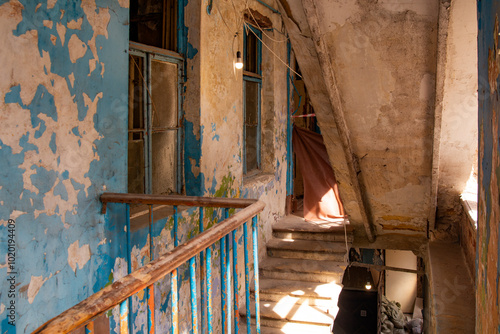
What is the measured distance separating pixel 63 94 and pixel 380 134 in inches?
112

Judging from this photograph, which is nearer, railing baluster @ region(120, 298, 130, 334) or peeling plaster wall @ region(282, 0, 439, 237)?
railing baluster @ region(120, 298, 130, 334)

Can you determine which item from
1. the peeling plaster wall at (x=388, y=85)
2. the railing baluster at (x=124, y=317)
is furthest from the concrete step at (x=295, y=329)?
the railing baluster at (x=124, y=317)

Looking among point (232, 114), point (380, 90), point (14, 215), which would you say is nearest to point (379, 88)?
point (380, 90)

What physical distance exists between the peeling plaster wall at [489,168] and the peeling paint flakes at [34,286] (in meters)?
1.94

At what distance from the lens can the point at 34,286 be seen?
2023 millimetres

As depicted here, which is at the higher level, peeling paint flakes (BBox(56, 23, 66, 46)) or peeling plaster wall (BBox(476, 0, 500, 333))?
peeling paint flakes (BBox(56, 23, 66, 46))

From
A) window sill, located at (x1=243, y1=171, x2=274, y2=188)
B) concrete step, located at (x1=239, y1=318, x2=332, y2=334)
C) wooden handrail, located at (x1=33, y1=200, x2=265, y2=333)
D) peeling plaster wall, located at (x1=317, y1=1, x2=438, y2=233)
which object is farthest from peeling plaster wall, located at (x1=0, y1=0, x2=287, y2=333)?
window sill, located at (x1=243, y1=171, x2=274, y2=188)

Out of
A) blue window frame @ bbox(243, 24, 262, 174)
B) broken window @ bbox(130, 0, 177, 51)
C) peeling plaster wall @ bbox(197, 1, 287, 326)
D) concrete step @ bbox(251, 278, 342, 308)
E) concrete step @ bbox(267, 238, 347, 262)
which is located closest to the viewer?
broken window @ bbox(130, 0, 177, 51)

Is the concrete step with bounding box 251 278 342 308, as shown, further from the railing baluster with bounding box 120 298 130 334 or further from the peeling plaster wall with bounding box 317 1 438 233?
the railing baluster with bounding box 120 298 130 334

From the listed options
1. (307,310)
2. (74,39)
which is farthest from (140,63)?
(307,310)

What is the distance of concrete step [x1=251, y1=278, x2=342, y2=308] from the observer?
4746 millimetres

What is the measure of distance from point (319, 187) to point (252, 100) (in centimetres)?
168

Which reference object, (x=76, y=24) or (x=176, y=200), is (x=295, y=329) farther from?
(x=76, y=24)

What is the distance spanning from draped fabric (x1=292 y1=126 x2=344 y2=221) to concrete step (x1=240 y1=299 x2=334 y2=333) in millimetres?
1901
